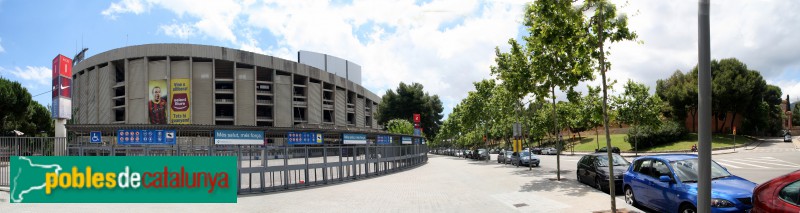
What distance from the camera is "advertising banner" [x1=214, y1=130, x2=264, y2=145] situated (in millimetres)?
26312

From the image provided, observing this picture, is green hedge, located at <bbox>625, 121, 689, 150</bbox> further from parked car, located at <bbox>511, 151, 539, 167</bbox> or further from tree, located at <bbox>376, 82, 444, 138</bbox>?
tree, located at <bbox>376, 82, 444, 138</bbox>

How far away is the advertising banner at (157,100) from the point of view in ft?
244

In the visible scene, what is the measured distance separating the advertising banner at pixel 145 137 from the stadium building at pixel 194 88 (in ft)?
149

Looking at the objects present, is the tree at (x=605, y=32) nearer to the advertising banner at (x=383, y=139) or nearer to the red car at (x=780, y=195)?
the red car at (x=780, y=195)

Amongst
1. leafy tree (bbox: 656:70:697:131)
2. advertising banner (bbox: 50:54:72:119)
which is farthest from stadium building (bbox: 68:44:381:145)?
leafy tree (bbox: 656:70:697:131)

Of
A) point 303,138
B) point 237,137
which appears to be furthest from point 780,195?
point 303,138

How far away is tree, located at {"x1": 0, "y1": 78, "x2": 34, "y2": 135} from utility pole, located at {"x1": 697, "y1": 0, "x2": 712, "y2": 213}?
5159cm

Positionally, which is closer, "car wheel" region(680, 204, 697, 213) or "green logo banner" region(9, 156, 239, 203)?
"car wheel" region(680, 204, 697, 213)

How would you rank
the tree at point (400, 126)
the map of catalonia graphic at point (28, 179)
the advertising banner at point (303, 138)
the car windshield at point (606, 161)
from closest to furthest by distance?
the map of catalonia graphic at point (28, 179) → the car windshield at point (606, 161) → the advertising banner at point (303, 138) → the tree at point (400, 126)

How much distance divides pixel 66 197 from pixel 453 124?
65919mm

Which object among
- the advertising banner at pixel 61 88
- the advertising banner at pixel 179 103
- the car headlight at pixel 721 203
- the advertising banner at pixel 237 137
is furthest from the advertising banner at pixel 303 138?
the advertising banner at pixel 179 103

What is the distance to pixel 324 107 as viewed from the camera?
93438 mm

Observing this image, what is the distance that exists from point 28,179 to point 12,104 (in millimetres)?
38625

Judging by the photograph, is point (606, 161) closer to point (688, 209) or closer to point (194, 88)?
point (688, 209)
